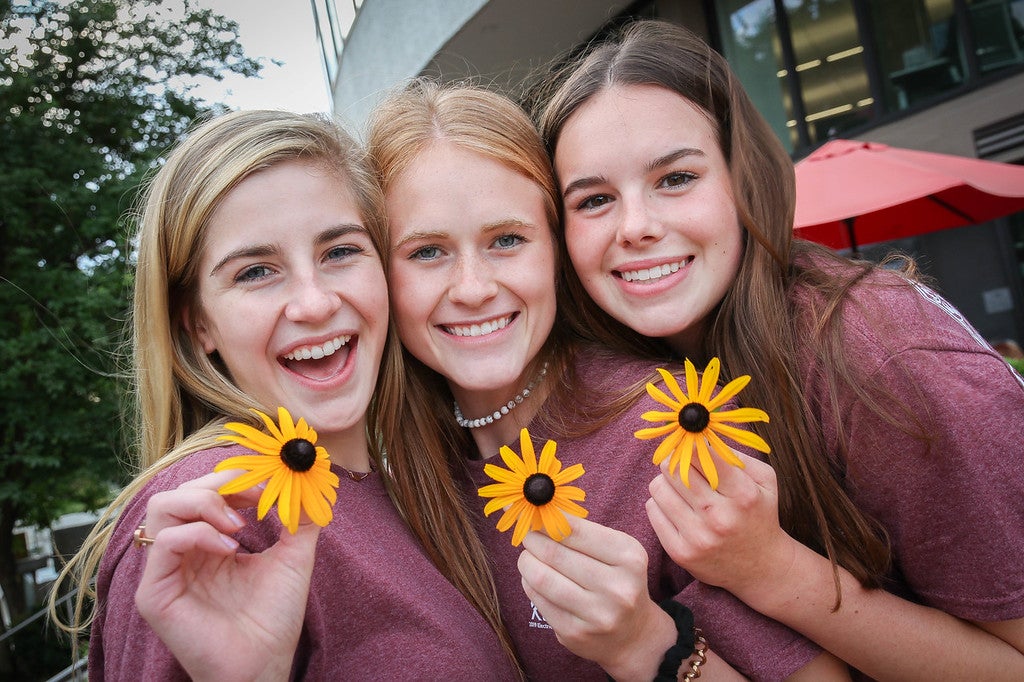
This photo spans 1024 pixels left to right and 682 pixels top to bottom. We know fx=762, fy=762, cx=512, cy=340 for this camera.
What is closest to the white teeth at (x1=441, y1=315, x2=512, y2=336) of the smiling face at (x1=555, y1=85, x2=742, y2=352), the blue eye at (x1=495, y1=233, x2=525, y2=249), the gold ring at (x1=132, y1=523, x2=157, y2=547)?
the blue eye at (x1=495, y1=233, x2=525, y2=249)

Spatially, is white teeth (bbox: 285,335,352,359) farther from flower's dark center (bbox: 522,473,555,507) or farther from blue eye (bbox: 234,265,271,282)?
flower's dark center (bbox: 522,473,555,507)

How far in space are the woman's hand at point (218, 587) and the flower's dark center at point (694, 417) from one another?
758 mm

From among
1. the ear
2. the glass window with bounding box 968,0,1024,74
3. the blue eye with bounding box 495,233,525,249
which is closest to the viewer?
the ear

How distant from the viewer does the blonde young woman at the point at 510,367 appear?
1.83m

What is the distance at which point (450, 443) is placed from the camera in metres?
2.59

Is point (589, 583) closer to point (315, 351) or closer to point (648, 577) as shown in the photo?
point (648, 577)

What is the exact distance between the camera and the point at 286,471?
138cm

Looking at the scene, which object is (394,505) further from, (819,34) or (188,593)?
(819,34)

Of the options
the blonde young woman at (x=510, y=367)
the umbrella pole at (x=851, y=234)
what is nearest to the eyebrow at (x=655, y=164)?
the blonde young woman at (x=510, y=367)

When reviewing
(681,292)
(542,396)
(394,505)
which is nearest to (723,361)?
(681,292)

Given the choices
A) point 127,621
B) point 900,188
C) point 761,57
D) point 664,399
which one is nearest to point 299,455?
point 127,621

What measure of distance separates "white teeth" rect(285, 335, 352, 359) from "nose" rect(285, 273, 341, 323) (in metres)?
0.07

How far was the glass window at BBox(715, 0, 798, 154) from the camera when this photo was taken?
29.8ft

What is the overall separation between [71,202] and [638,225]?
666 centimetres
